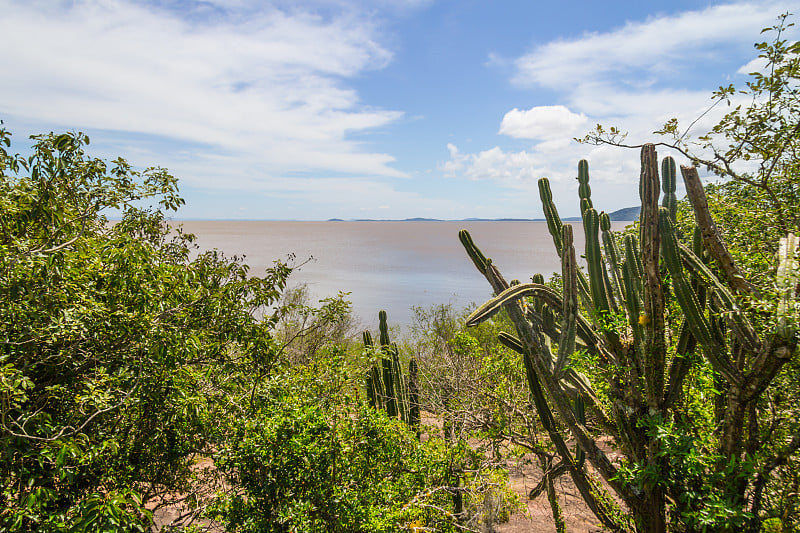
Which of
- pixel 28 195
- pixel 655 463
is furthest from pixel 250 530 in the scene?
pixel 655 463

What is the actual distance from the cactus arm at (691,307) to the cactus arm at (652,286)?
0.35 ft

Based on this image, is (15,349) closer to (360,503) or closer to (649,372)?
(360,503)

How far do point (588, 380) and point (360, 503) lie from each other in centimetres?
372

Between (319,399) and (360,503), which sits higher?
(319,399)

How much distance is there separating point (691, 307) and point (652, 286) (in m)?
0.44

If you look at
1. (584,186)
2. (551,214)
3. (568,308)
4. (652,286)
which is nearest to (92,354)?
(568,308)

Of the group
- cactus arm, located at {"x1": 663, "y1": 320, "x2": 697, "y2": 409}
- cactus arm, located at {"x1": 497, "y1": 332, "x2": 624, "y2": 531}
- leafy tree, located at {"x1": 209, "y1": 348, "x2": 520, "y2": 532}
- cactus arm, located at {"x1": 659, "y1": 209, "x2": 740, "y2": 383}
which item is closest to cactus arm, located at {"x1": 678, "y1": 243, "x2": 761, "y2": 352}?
cactus arm, located at {"x1": 659, "y1": 209, "x2": 740, "y2": 383}

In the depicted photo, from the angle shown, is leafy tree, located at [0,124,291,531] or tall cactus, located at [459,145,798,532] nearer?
leafy tree, located at [0,124,291,531]

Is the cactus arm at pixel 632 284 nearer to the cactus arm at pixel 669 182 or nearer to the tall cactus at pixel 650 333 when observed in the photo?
the tall cactus at pixel 650 333

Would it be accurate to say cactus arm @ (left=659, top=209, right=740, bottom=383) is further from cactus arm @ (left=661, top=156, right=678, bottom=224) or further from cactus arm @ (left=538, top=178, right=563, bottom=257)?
cactus arm @ (left=538, top=178, right=563, bottom=257)

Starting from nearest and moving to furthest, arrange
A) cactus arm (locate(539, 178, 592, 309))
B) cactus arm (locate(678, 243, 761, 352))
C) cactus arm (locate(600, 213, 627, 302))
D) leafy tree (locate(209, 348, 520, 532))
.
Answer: leafy tree (locate(209, 348, 520, 532)) < cactus arm (locate(678, 243, 761, 352)) < cactus arm (locate(600, 213, 627, 302)) < cactus arm (locate(539, 178, 592, 309))

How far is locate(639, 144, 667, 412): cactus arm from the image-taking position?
15.1 ft

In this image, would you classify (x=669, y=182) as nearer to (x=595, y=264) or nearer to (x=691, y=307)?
(x=595, y=264)

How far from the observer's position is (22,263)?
2.90 metres
